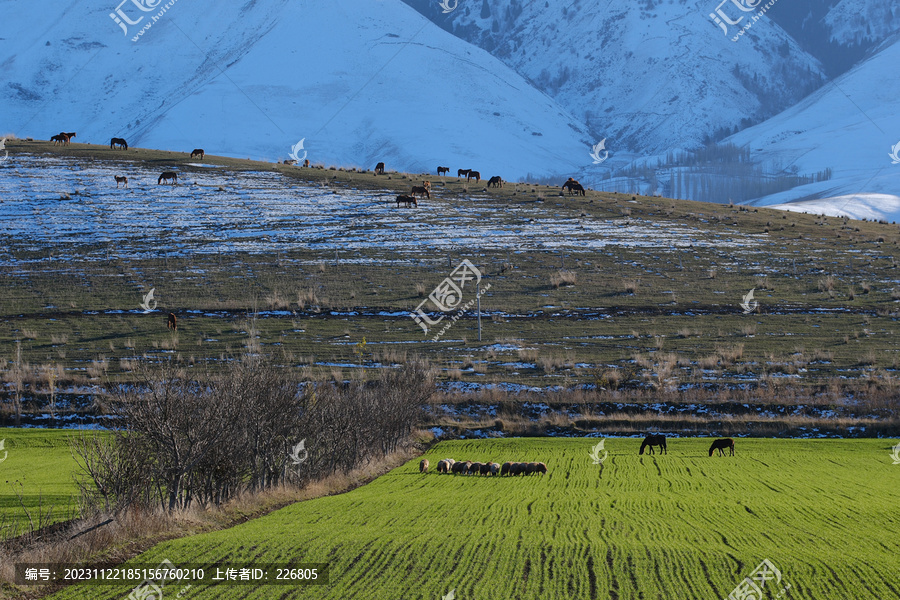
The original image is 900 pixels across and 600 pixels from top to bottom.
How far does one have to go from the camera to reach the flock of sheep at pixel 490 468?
32.0 metres

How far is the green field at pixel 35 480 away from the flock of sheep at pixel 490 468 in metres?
12.9

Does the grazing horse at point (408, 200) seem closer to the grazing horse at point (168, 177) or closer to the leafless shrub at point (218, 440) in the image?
the grazing horse at point (168, 177)

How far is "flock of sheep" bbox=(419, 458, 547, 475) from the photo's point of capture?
3203 cm

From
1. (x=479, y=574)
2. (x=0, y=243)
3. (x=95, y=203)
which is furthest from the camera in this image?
(x=95, y=203)

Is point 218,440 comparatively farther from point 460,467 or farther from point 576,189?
point 576,189

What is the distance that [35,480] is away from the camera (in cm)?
2884

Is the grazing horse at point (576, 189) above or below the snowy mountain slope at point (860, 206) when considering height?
below

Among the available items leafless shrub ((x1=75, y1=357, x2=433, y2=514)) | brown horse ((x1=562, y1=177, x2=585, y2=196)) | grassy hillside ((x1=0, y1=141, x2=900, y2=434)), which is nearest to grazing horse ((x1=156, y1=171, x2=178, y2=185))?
grassy hillside ((x1=0, y1=141, x2=900, y2=434))

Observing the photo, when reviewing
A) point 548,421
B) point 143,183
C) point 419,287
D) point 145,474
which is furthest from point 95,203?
point 145,474

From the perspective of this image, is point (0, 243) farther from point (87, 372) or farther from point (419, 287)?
point (419, 287)

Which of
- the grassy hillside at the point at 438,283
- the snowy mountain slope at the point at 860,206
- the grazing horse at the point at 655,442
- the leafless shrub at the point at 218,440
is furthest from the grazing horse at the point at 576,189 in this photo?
the snowy mountain slope at the point at 860,206

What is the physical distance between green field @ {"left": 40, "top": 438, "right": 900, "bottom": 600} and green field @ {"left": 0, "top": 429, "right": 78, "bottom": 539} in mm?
5148

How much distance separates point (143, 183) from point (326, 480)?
68.1m

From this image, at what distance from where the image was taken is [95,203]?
80.6m
